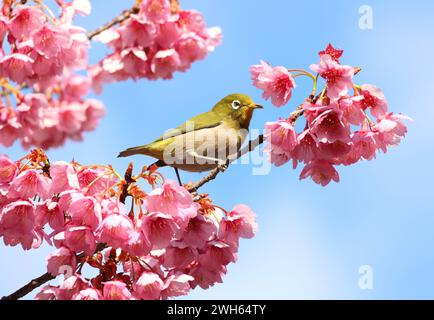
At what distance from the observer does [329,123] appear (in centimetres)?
547

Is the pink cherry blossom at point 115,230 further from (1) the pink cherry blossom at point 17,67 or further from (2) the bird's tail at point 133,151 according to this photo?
(2) the bird's tail at point 133,151

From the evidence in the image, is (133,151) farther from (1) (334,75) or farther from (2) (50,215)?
(1) (334,75)

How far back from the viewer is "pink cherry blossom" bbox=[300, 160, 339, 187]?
5.86m

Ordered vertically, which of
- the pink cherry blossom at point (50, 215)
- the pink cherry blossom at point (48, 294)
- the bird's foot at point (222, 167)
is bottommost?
the pink cherry blossom at point (48, 294)

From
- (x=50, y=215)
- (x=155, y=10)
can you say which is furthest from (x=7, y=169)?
(x=155, y=10)

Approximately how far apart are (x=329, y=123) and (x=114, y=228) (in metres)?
1.94

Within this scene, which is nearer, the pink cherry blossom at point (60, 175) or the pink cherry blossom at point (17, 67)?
the pink cherry blossom at point (17, 67)

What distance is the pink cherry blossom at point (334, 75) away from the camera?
5.38m

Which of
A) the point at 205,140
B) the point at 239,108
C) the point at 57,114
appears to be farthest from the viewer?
the point at 239,108

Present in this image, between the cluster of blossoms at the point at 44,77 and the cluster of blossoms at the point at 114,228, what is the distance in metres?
1.43

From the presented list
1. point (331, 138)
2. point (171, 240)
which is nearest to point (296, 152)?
point (331, 138)

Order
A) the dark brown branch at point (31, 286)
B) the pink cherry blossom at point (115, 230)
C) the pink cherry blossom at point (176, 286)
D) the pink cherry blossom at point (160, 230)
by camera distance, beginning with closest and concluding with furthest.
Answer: the pink cherry blossom at point (115, 230) → the pink cherry blossom at point (160, 230) → the pink cherry blossom at point (176, 286) → the dark brown branch at point (31, 286)

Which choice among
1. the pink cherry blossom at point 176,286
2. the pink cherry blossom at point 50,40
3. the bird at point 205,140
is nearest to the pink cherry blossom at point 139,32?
the pink cherry blossom at point 50,40
